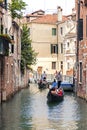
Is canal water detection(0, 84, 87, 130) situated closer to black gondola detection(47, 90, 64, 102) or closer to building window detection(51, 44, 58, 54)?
black gondola detection(47, 90, 64, 102)

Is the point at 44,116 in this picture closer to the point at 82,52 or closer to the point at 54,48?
the point at 82,52

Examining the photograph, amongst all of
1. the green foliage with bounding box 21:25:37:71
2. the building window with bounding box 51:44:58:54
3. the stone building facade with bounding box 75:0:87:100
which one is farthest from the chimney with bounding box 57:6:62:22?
the stone building facade with bounding box 75:0:87:100

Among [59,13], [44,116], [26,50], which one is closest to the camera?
[44,116]

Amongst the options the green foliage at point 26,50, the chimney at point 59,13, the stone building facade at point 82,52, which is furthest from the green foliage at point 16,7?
the chimney at point 59,13

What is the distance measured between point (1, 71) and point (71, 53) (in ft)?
81.2

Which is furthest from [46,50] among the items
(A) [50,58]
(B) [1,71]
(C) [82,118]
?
(C) [82,118]

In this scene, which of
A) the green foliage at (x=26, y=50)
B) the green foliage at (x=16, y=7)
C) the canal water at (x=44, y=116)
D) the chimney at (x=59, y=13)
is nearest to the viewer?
the canal water at (x=44, y=116)

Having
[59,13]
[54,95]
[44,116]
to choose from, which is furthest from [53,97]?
[59,13]

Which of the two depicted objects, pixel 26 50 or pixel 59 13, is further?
pixel 59 13

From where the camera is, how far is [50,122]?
16.5 meters

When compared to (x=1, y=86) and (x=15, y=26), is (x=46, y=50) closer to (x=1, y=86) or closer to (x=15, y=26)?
(x=15, y=26)

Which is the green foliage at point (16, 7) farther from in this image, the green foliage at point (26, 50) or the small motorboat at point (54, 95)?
the green foliage at point (26, 50)

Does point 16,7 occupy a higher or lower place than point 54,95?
higher

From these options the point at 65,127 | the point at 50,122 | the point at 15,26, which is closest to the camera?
the point at 65,127
